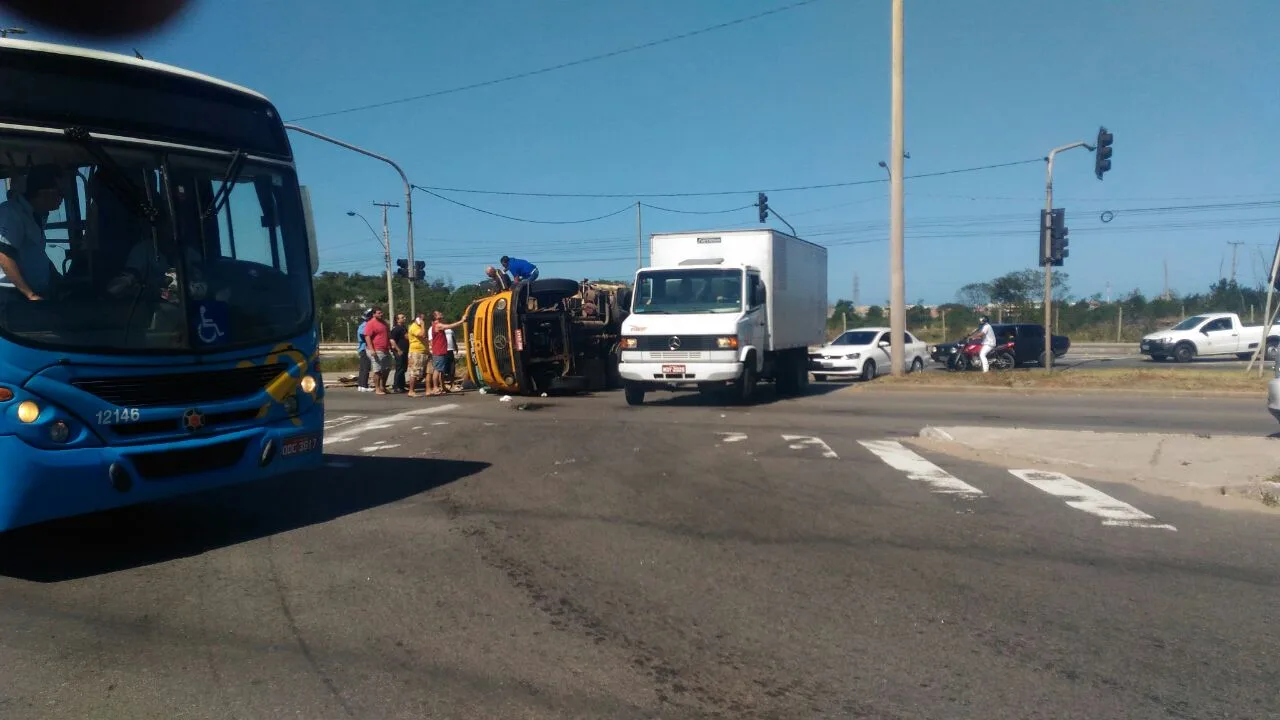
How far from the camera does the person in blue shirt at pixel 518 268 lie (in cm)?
1973

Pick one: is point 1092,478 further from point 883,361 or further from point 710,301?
point 883,361

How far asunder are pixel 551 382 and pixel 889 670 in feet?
50.8

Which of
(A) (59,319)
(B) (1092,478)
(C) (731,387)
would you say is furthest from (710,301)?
(A) (59,319)

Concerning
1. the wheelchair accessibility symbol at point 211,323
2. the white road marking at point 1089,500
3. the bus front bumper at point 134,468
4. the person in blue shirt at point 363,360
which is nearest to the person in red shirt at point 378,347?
the person in blue shirt at point 363,360

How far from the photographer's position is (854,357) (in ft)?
82.4

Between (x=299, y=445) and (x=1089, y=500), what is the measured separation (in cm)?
661

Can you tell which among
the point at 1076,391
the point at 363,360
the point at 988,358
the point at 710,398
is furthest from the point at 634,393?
the point at 988,358

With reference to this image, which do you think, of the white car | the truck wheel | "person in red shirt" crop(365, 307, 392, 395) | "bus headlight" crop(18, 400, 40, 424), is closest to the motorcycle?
the white car

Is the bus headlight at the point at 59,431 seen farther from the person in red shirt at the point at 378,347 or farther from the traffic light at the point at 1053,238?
the traffic light at the point at 1053,238

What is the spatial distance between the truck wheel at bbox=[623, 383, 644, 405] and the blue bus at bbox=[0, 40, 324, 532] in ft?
32.9

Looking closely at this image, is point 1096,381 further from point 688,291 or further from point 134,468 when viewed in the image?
point 134,468

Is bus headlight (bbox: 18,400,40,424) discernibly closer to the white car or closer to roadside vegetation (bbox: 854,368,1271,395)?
roadside vegetation (bbox: 854,368,1271,395)

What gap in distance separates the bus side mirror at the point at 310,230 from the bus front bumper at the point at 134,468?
47.4 inches

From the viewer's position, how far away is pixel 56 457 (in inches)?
221
